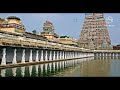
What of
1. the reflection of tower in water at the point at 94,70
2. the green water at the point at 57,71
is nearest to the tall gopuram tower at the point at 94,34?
the reflection of tower in water at the point at 94,70

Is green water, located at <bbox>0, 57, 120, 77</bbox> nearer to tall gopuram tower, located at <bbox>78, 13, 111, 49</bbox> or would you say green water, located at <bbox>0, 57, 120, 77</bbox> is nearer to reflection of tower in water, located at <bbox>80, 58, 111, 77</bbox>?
reflection of tower in water, located at <bbox>80, 58, 111, 77</bbox>

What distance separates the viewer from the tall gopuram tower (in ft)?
341

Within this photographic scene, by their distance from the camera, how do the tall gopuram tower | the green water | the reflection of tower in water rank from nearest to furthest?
the green water, the reflection of tower in water, the tall gopuram tower

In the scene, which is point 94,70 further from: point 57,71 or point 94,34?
point 94,34

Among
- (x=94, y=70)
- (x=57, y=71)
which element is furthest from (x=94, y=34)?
(x=57, y=71)

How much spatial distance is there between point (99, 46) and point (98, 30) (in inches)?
273

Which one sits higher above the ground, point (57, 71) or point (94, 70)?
point (57, 71)

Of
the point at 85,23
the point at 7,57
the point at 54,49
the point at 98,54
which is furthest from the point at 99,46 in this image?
the point at 7,57

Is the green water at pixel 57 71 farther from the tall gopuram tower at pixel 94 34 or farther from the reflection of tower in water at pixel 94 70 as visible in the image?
the tall gopuram tower at pixel 94 34

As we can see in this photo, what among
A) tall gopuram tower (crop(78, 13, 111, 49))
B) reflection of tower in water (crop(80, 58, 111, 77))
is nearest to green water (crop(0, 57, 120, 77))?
reflection of tower in water (crop(80, 58, 111, 77))

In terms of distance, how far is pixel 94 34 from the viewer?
10594cm
